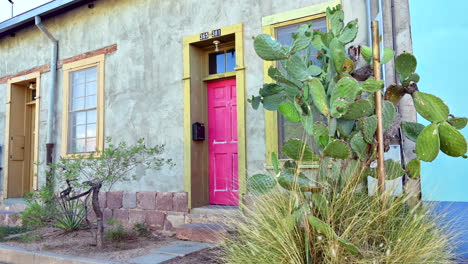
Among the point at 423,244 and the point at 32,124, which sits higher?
the point at 32,124

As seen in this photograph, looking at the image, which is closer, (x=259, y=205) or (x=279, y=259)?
(x=279, y=259)

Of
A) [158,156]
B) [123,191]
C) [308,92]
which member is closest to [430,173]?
[308,92]

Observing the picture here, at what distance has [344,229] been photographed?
289cm

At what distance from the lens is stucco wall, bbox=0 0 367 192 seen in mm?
5746

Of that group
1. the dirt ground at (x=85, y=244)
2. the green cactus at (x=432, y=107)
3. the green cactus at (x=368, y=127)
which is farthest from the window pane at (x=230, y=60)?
the green cactus at (x=432, y=107)

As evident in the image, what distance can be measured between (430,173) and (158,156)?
13.6 ft

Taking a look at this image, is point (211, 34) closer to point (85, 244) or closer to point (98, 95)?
point (98, 95)

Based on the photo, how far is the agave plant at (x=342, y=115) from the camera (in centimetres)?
287

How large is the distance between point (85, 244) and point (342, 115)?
13.5ft

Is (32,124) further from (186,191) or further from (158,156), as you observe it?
(186,191)

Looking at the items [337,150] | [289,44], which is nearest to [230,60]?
[289,44]

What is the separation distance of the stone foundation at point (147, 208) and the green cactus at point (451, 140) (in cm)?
411

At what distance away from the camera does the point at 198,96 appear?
644 centimetres

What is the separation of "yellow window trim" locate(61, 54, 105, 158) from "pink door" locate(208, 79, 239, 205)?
7.41 ft
